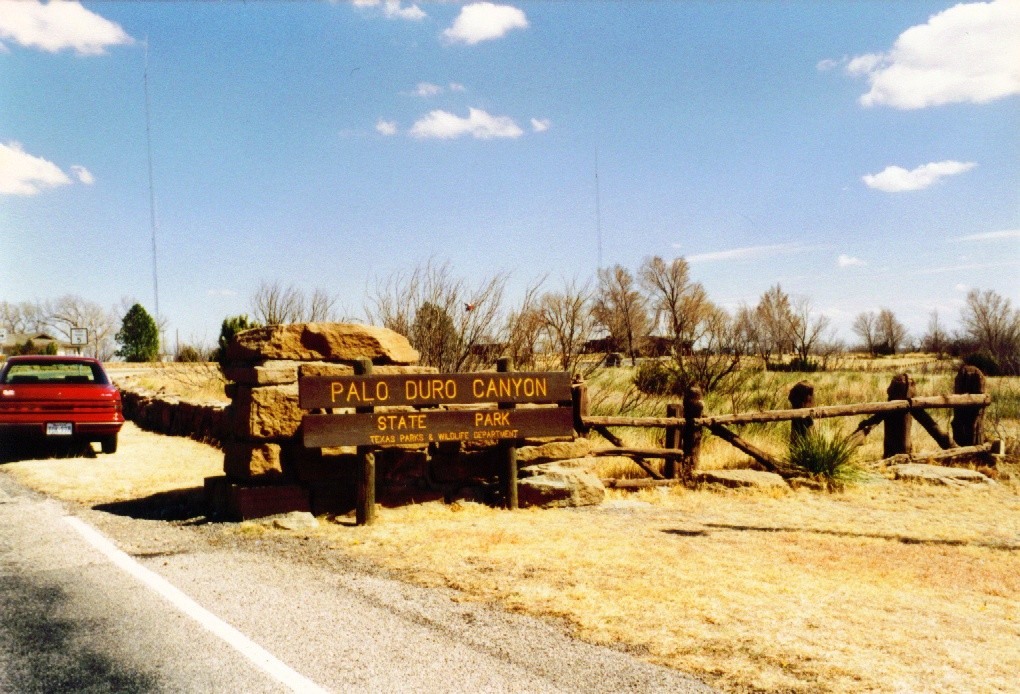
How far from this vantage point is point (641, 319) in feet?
203

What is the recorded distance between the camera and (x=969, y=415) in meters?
11.5

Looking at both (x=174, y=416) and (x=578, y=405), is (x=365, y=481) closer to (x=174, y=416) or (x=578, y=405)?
(x=578, y=405)

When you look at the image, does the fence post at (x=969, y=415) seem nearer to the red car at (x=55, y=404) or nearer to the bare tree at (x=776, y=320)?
the red car at (x=55, y=404)

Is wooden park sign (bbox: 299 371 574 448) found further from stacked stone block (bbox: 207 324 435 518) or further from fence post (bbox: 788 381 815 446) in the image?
fence post (bbox: 788 381 815 446)

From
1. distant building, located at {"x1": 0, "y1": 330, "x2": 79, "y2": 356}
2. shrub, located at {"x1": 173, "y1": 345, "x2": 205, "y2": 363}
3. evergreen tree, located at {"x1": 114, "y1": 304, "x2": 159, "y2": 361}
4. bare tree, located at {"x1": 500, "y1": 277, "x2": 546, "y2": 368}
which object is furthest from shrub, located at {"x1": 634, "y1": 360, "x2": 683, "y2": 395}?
distant building, located at {"x1": 0, "y1": 330, "x2": 79, "y2": 356}

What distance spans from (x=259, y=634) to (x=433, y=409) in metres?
4.46

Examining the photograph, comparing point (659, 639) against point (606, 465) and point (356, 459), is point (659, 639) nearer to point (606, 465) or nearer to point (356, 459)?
point (356, 459)

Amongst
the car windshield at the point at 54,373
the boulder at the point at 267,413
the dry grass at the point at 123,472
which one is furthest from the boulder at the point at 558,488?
the car windshield at the point at 54,373

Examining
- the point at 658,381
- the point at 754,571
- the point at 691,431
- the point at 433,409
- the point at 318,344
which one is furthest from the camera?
the point at 658,381

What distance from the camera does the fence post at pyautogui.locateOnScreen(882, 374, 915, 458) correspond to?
10930 millimetres

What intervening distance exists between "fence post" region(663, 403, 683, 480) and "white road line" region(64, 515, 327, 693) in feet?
21.0

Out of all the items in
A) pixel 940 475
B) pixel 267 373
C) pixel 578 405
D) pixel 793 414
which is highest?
pixel 267 373

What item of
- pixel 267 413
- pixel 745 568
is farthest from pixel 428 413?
pixel 745 568

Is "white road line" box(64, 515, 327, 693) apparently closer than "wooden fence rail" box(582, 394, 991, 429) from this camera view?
Yes
